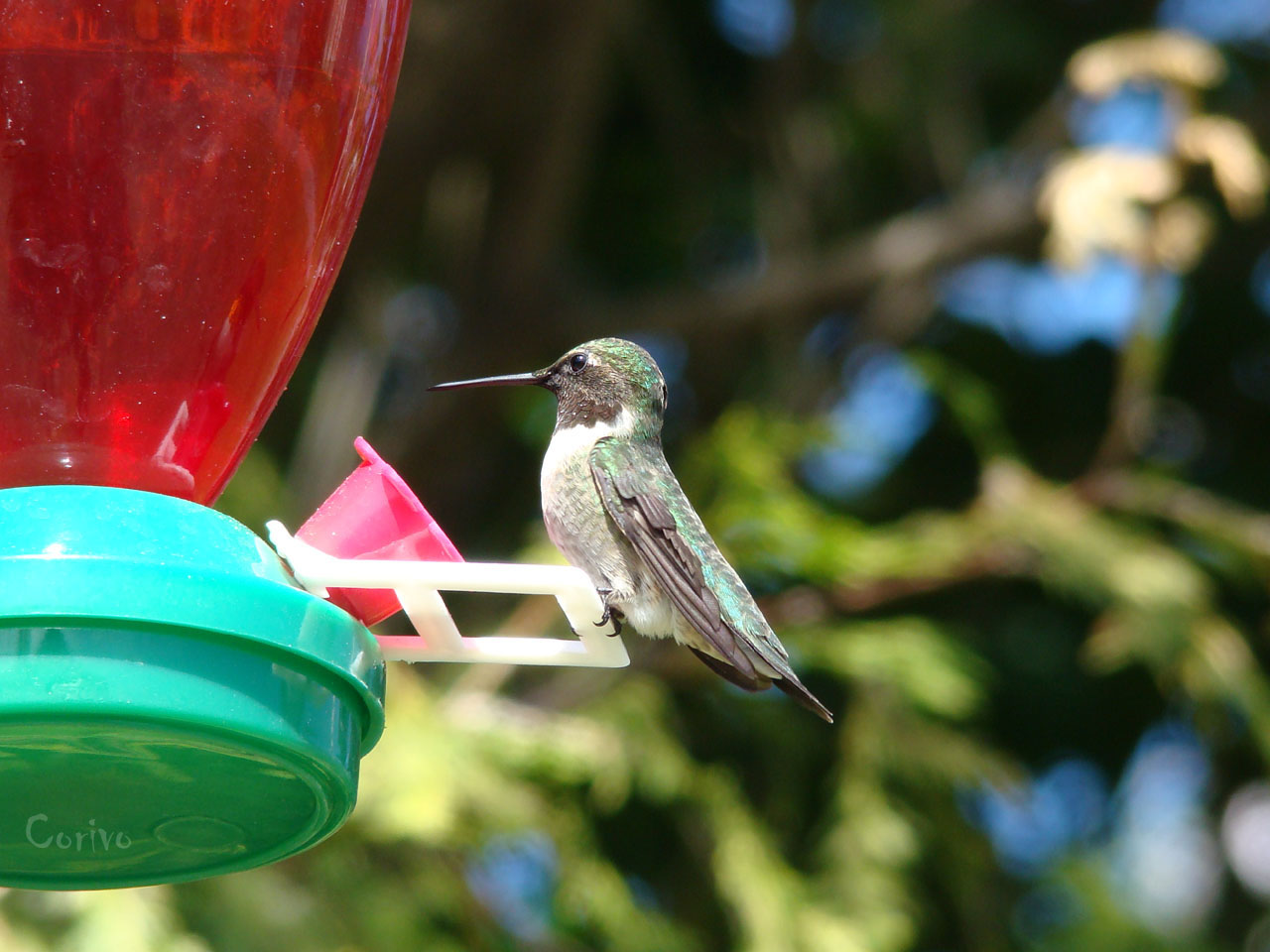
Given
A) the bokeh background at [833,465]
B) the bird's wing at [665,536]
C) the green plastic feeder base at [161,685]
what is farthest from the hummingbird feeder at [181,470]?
the bokeh background at [833,465]

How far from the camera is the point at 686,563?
3.00 meters

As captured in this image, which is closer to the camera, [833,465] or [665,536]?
[665,536]

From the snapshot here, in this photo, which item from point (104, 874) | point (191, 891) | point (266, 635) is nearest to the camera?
point (266, 635)

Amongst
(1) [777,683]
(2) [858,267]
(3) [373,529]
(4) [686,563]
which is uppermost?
(3) [373,529]

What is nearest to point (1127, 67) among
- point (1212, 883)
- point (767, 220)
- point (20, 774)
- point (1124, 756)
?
point (767, 220)

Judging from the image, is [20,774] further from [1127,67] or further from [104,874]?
[1127,67]

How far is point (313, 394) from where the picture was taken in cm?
598

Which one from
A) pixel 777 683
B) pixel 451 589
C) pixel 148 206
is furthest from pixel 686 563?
pixel 148 206

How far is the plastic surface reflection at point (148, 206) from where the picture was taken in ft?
7.86

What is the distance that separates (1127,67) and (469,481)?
2.75 m

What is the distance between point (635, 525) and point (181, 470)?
0.88 metres

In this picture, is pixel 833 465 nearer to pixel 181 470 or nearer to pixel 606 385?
pixel 606 385
